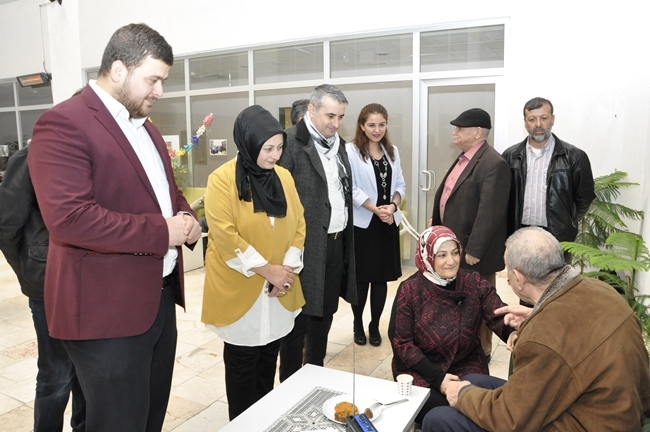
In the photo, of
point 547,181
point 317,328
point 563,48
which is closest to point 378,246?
point 317,328

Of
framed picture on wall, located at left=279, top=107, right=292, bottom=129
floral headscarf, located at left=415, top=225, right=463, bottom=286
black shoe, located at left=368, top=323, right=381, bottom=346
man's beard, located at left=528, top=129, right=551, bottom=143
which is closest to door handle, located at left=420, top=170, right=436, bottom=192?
framed picture on wall, located at left=279, top=107, right=292, bottom=129

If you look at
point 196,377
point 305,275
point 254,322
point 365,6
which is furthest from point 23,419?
point 365,6

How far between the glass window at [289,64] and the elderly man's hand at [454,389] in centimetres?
543

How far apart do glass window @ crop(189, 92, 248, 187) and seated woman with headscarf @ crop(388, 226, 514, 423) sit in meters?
5.79

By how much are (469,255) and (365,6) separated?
13.2 ft

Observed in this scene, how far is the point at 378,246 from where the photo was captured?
3.66 metres

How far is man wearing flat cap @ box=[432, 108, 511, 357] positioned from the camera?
3215mm

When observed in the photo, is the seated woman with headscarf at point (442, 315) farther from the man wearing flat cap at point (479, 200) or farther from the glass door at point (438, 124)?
the glass door at point (438, 124)

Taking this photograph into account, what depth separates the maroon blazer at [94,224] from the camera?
52.6 inches

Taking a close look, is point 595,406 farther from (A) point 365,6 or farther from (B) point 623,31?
(A) point 365,6

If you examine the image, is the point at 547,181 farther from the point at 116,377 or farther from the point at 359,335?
the point at 116,377

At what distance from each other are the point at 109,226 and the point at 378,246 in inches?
98.2

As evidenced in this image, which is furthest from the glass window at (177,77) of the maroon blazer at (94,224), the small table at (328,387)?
the maroon blazer at (94,224)

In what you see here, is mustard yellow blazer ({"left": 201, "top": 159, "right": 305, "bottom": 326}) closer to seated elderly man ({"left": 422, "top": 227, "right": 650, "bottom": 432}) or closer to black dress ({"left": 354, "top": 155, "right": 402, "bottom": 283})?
seated elderly man ({"left": 422, "top": 227, "right": 650, "bottom": 432})
